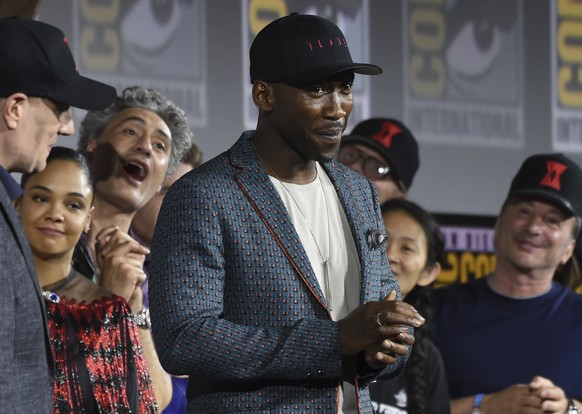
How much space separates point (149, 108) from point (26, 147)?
53.1 inches

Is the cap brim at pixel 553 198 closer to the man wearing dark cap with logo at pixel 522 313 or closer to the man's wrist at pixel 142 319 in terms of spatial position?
the man wearing dark cap with logo at pixel 522 313

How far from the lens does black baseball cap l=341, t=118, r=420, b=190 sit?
412 centimetres

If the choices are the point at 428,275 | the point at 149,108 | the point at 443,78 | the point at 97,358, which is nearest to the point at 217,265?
the point at 97,358

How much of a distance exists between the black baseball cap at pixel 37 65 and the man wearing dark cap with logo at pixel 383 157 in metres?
1.68

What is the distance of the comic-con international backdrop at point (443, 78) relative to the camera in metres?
4.88

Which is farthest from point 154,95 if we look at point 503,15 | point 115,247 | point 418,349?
point 503,15

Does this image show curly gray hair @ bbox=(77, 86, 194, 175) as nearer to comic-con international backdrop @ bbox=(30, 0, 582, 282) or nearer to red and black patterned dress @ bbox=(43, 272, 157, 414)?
red and black patterned dress @ bbox=(43, 272, 157, 414)

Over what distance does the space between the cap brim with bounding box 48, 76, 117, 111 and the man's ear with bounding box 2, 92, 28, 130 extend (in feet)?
0.24

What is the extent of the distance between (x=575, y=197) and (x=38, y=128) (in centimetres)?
232

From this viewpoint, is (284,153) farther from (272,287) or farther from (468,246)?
(468,246)

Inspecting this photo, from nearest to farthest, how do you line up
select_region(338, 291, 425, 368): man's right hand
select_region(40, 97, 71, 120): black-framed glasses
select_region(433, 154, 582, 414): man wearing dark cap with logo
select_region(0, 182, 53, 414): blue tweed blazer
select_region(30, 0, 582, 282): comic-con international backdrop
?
select_region(0, 182, 53, 414): blue tweed blazer, select_region(338, 291, 425, 368): man's right hand, select_region(40, 97, 71, 120): black-framed glasses, select_region(433, 154, 582, 414): man wearing dark cap with logo, select_region(30, 0, 582, 282): comic-con international backdrop

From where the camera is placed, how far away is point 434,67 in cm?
550

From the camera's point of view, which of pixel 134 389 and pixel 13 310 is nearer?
pixel 13 310

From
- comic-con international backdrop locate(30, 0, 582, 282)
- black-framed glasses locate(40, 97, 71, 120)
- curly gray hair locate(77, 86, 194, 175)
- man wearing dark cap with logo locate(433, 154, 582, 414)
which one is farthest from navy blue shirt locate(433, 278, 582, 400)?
black-framed glasses locate(40, 97, 71, 120)
